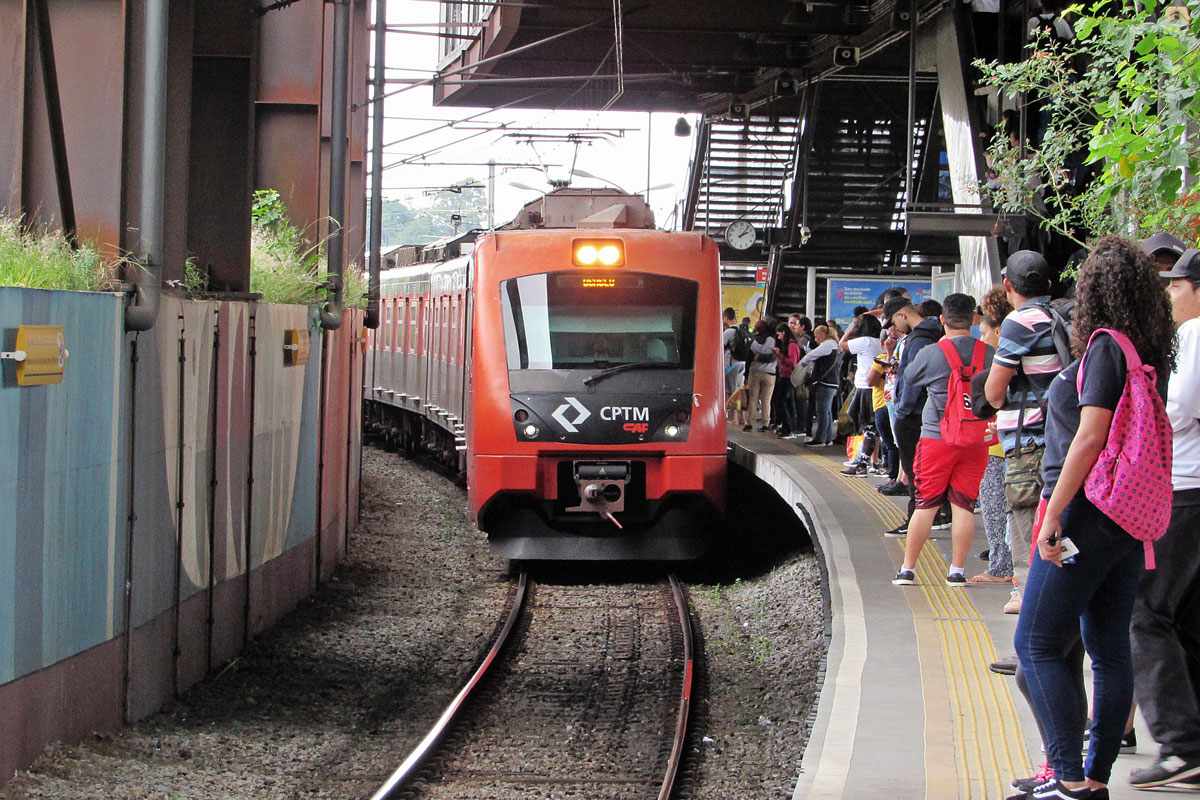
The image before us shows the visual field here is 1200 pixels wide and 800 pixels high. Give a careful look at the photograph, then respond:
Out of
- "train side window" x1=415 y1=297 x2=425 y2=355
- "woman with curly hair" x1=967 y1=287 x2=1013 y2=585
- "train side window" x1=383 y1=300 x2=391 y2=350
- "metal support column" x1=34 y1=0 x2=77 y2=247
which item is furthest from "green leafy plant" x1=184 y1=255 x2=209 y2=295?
"train side window" x1=383 y1=300 x2=391 y2=350

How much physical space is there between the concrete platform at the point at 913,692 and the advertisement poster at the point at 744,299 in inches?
655

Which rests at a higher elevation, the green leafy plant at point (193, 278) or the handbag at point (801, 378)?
the green leafy plant at point (193, 278)

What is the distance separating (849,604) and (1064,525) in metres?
4.39

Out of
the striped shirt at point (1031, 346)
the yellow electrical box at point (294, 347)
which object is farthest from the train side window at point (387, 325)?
the striped shirt at point (1031, 346)

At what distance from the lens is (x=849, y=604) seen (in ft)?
30.7

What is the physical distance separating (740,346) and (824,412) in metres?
2.09

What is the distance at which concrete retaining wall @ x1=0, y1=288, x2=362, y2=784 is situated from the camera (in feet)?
22.1

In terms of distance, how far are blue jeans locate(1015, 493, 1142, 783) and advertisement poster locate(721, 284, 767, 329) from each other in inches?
921

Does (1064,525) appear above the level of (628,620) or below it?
above

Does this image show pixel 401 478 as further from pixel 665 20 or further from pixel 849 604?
pixel 849 604

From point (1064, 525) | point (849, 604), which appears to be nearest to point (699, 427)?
point (849, 604)

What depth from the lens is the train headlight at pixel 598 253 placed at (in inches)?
518

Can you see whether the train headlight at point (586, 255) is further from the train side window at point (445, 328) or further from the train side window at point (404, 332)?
the train side window at point (404, 332)

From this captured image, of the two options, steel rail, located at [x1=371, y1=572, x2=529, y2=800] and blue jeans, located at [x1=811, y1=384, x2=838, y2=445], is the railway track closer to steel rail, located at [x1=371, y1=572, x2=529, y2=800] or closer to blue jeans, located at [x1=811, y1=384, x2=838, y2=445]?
steel rail, located at [x1=371, y1=572, x2=529, y2=800]
